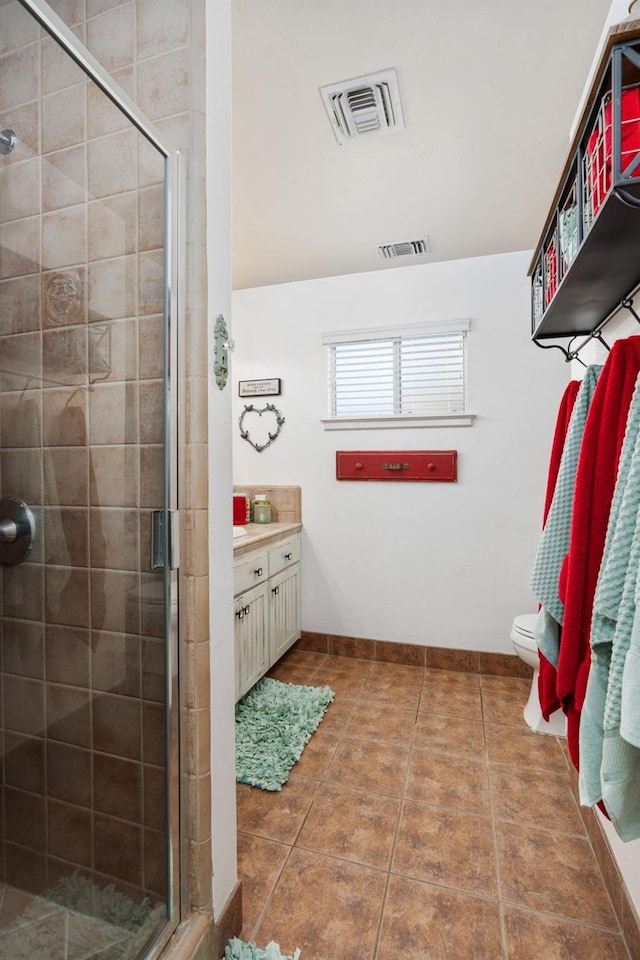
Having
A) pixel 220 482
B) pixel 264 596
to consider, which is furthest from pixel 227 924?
pixel 264 596

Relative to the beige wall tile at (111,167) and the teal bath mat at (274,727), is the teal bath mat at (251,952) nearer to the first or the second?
the teal bath mat at (274,727)

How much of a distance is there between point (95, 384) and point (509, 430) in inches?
91.9

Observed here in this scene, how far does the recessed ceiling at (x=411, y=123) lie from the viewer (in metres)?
1.32

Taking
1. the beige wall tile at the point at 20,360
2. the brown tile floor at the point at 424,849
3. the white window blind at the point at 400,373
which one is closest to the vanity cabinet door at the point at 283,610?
the brown tile floor at the point at 424,849

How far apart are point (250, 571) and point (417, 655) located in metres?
1.29

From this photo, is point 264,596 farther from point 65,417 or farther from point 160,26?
→ point 160,26

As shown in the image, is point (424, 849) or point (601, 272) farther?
point (424, 849)

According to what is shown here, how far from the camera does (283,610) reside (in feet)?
8.88

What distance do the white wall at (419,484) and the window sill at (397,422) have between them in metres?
0.04

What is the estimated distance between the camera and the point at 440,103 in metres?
1.59

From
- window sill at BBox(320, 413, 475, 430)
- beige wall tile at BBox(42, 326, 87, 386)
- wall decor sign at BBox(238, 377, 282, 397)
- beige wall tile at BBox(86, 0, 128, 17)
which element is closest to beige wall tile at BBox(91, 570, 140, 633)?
beige wall tile at BBox(42, 326, 87, 386)

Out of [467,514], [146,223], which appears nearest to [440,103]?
[146,223]

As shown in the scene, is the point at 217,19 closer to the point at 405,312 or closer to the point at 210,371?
the point at 210,371

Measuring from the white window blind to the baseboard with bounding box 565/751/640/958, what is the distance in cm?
202
